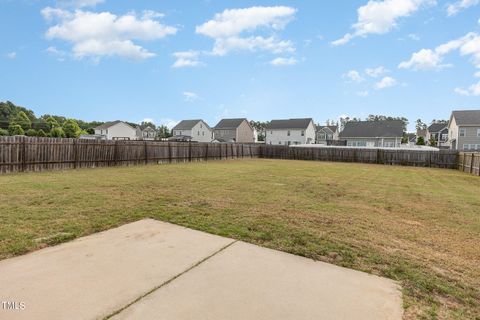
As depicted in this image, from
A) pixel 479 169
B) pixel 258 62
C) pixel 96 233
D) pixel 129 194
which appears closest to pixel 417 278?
pixel 96 233

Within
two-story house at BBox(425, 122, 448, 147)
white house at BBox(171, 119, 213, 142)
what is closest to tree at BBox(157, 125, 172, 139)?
white house at BBox(171, 119, 213, 142)

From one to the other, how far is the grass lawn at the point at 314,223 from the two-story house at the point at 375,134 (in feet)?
114

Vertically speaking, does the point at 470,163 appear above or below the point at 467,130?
below

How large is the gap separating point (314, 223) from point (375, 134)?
40.3m

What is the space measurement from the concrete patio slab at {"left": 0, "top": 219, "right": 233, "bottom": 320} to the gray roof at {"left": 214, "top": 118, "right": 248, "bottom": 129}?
51.1 meters

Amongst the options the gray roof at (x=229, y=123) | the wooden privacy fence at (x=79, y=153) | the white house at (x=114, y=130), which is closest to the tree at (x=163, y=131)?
the white house at (x=114, y=130)

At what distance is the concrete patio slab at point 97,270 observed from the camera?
7.27ft

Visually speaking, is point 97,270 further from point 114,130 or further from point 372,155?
point 114,130

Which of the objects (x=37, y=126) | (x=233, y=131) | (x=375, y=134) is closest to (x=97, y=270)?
(x=375, y=134)

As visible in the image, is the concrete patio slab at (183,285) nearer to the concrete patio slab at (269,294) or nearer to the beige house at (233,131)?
the concrete patio slab at (269,294)

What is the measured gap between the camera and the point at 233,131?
5450 cm

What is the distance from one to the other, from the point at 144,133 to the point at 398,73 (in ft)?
201

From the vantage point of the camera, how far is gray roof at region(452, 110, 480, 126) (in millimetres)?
32625

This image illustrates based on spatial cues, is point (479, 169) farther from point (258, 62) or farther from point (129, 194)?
point (129, 194)
